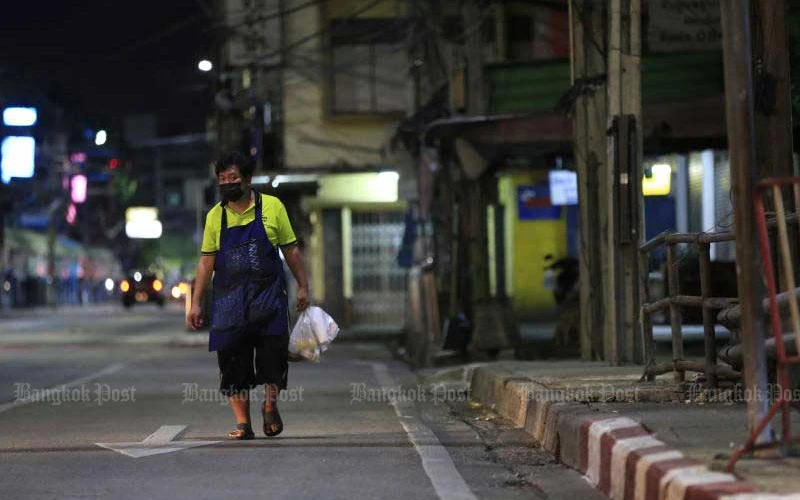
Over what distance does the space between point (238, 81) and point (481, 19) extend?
16874 mm

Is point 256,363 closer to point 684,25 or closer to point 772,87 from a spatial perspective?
point 772,87

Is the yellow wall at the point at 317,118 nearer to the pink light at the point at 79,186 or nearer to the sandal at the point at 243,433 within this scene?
the sandal at the point at 243,433

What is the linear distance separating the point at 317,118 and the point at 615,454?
79.8ft

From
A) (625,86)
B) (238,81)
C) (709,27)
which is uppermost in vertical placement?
(238,81)

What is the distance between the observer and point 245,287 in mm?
8328

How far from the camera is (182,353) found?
72.1 ft

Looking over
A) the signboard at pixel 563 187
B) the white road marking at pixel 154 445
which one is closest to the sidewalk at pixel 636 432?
the white road marking at pixel 154 445

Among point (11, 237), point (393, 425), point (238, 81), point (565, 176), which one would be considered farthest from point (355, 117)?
point (11, 237)

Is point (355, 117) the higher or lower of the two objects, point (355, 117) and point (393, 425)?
the higher

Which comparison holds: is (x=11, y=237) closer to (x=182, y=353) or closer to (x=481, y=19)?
(x=182, y=353)

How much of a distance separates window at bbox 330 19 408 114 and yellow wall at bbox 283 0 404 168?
266mm

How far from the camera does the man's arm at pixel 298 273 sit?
853cm

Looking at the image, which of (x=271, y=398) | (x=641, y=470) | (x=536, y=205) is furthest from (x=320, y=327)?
(x=536, y=205)

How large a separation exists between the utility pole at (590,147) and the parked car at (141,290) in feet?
159
